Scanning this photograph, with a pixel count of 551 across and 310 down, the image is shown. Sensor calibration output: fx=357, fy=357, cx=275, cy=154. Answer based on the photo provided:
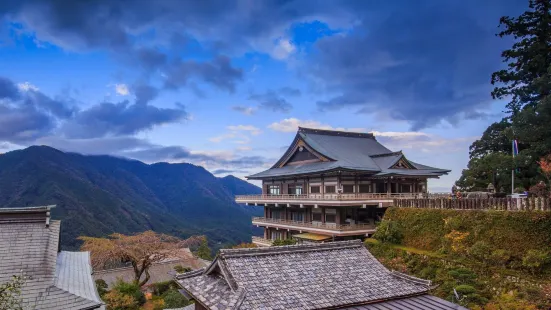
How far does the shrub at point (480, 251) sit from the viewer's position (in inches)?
781

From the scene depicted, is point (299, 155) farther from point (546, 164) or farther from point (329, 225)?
point (546, 164)

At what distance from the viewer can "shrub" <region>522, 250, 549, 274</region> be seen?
1739cm

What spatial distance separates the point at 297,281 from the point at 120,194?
131 meters

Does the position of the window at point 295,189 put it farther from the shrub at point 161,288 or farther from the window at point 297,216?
the shrub at point 161,288

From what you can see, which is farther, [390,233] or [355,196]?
[355,196]

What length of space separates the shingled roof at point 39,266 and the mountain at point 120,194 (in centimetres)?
5870

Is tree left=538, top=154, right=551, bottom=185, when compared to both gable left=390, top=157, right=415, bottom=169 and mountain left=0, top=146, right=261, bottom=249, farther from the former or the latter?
mountain left=0, top=146, right=261, bottom=249

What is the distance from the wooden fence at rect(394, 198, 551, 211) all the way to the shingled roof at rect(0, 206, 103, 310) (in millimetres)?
21743

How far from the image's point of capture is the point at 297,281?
449 inches

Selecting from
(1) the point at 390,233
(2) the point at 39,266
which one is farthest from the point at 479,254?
(2) the point at 39,266

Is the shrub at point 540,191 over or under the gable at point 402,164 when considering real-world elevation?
under

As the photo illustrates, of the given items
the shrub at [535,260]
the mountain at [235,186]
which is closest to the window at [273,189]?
the shrub at [535,260]

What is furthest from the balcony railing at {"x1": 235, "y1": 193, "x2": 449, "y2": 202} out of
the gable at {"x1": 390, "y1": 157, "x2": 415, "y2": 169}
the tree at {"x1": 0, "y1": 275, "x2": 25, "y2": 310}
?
the tree at {"x1": 0, "y1": 275, "x2": 25, "y2": 310}

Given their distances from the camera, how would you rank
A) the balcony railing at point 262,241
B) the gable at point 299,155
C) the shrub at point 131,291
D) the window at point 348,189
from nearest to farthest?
1. the shrub at point 131,291
2. the window at point 348,189
3. the gable at point 299,155
4. the balcony railing at point 262,241
